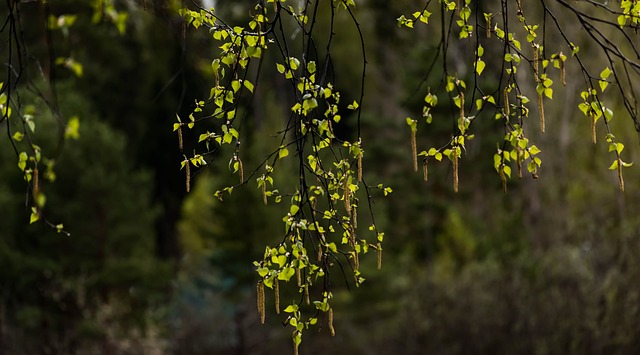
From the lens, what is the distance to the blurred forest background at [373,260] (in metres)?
12.2

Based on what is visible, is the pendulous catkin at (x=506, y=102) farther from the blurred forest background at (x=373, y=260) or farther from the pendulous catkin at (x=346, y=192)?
the blurred forest background at (x=373, y=260)

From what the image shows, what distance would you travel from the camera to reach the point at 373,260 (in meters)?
16.8

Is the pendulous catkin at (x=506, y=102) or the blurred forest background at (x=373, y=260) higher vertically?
the blurred forest background at (x=373, y=260)

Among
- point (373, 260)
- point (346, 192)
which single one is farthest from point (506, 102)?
point (373, 260)

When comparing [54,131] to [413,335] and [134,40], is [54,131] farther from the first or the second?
[134,40]

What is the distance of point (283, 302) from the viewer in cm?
1539

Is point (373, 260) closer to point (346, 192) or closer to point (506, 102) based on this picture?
point (346, 192)

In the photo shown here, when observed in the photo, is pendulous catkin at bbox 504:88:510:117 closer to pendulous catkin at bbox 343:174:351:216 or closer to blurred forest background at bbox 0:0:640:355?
pendulous catkin at bbox 343:174:351:216

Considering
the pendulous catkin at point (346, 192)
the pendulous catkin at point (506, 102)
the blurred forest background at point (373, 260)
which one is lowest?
the pendulous catkin at point (346, 192)

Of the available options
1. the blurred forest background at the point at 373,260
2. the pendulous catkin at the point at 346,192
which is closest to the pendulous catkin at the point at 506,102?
the pendulous catkin at the point at 346,192

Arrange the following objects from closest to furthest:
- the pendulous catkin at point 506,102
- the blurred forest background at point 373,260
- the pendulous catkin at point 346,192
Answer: the pendulous catkin at point 506,102 < the pendulous catkin at point 346,192 < the blurred forest background at point 373,260

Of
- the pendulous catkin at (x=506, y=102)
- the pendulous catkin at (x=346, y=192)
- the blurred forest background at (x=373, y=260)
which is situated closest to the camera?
the pendulous catkin at (x=506, y=102)

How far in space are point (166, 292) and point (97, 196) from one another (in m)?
2.15

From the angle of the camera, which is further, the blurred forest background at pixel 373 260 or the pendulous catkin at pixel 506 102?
the blurred forest background at pixel 373 260
